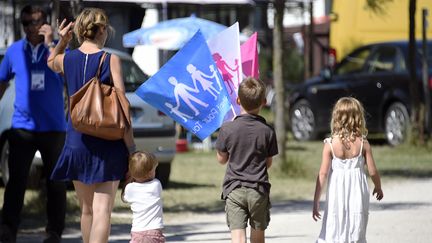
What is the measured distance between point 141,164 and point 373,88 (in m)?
12.4

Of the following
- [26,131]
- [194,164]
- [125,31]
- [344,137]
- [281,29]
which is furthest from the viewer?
[125,31]

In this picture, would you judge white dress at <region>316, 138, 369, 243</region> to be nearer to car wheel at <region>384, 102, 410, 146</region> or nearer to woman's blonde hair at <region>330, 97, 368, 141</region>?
woman's blonde hair at <region>330, 97, 368, 141</region>

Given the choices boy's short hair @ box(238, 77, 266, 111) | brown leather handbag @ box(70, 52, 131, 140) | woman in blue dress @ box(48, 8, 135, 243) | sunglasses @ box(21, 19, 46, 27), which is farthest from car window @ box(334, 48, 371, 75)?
brown leather handbag @ box(70, 52, 131, 140)

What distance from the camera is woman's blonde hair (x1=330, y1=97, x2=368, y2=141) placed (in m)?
7.08

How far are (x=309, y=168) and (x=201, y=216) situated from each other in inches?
160

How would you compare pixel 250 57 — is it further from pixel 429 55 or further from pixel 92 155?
pixel 429 55

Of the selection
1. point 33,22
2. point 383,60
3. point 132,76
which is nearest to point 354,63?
point 383,60

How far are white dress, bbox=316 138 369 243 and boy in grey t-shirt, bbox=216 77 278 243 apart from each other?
1.30 feet

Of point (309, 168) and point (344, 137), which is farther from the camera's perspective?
point (309, 168)

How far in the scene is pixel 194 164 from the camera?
1648cm

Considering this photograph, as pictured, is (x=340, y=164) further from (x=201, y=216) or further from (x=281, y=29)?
(x=281, y=29)

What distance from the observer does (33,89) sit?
8898 mm

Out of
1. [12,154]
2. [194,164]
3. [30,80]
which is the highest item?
[30,80]

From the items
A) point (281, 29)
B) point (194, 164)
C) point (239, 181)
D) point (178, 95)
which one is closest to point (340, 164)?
point (239, 181)
